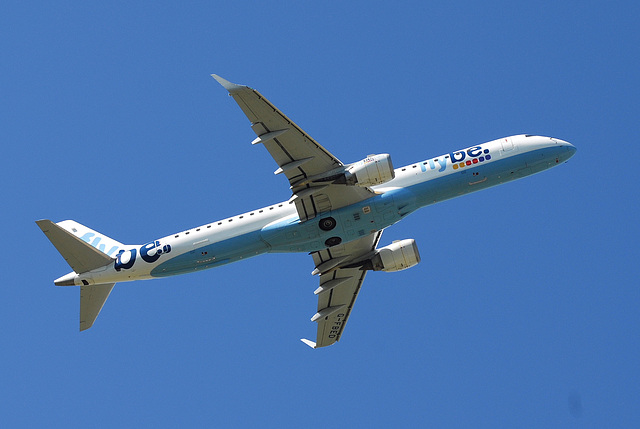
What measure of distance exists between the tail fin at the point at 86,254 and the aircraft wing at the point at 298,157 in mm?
13275

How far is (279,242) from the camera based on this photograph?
58.5 meters

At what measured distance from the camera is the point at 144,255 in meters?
59.2

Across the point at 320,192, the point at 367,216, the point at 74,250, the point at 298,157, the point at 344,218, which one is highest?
the point at 298,157

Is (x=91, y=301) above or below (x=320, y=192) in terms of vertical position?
below

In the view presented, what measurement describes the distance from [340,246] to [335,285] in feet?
11.8

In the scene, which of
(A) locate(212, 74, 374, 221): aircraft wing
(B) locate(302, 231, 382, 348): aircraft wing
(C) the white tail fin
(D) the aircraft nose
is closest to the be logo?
(C) the white tail fin

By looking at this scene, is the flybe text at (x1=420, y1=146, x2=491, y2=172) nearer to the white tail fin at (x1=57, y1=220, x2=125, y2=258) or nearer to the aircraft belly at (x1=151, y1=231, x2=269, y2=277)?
the aircraft belly at (x1=151, y1=231, x2=269, y2=277)

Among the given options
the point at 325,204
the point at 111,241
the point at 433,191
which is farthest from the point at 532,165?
the point at 111,241

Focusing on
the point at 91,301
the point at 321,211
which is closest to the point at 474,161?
the point at 321,211

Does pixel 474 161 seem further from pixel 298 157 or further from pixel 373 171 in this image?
pixel 298 157

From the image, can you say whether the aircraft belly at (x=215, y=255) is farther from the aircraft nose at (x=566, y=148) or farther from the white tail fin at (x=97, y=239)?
the aircraft nose at (x=566, y=148)

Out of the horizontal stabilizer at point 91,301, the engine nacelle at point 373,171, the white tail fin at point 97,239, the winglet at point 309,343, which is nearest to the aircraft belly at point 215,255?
the white tail fin at point 97,239

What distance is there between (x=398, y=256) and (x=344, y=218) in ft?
22.1

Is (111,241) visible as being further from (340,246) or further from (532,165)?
(532,165)
